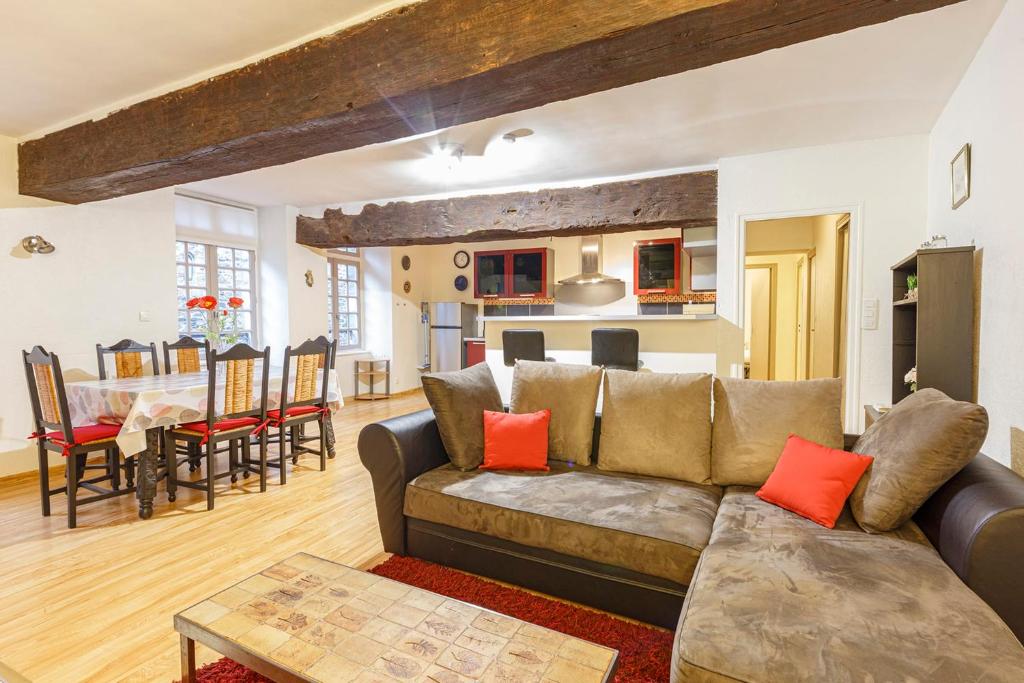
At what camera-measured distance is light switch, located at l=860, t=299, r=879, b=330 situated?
3.76 m

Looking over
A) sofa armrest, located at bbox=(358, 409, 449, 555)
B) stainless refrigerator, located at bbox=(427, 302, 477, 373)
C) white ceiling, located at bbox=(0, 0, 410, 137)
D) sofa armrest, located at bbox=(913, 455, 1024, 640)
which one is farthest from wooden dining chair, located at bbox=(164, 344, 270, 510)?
stainless refrigerator, located at bbox=(427, 302, 477, 373)

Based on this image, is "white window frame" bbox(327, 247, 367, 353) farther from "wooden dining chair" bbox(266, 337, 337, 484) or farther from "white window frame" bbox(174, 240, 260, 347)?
"wooden dining chair" bbox(266, 337, 337, 484)

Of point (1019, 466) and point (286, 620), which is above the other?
point (1019, 466)

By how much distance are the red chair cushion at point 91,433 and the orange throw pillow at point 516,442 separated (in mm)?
2289

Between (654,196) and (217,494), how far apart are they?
4103 mm

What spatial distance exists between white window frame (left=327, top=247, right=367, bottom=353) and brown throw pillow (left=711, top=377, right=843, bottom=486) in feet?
19.8

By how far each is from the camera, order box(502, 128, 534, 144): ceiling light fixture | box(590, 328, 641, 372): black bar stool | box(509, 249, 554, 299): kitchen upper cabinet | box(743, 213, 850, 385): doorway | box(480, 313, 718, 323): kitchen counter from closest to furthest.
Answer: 1. box(502, 128, 534, 144): ceiling light fixture
2. box(590, 328, 641, 372): black bar stool
3. box(480, 313, 718, 323): kitchen counter
4. box(743, 213, 850, 385): doorway
5. box(509, 249, 554, 299): kitchen upper cabinet

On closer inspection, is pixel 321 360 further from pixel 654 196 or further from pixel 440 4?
pixel 654 196

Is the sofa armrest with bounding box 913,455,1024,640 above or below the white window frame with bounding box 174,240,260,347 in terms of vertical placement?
below

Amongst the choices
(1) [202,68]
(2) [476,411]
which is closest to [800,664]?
(2) [476,411]

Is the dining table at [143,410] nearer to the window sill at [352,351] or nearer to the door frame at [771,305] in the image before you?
the window sill at [352,351]

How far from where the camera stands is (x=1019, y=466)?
1932 millimetres

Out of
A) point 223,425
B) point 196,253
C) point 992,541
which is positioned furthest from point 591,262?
point 992,541

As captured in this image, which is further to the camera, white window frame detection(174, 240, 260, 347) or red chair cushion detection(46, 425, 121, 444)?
white window frame detection(174, 240, 260, 347)
